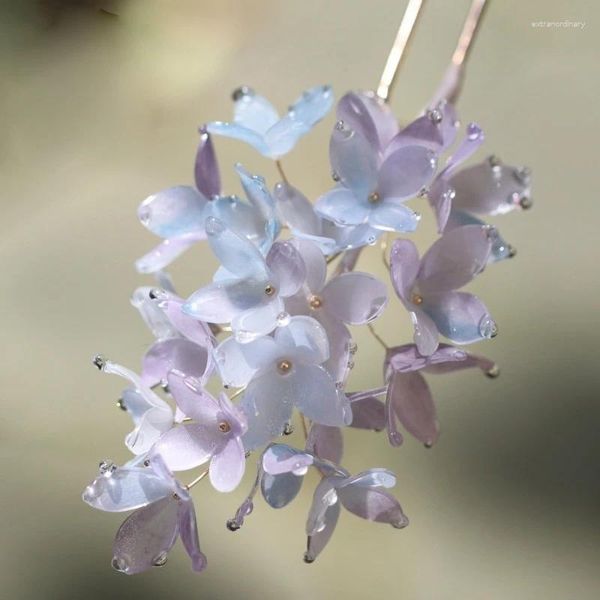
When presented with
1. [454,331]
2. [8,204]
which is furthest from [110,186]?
[454,331]

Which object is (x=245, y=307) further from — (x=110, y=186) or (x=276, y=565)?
(x=110, y=186)

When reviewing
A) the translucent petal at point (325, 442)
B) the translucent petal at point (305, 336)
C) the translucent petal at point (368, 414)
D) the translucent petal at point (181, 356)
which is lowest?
the translucent petal at point (325, 442)

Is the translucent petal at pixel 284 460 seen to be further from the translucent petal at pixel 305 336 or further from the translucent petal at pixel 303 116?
the translucent petal at pixel 303 116

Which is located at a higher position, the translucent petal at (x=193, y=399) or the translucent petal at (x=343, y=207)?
the translucent petal at (x=343, y=207)

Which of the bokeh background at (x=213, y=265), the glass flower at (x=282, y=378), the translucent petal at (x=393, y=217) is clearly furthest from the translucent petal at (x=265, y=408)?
the bokeh background at (x=213, y=265)

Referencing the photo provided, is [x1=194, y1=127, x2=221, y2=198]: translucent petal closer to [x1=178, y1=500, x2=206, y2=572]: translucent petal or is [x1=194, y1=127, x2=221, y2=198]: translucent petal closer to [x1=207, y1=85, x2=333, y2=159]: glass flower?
[x1=207, y1=85, x2=333, y2=159]: glass flower

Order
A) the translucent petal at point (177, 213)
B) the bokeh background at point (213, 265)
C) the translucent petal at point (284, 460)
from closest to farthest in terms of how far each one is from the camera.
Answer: the translucent petal at point (284, 460), the translucent petal at point (177, 213), the bokeh background at point (213, 265)

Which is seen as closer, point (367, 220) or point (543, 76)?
point (367, 220)
